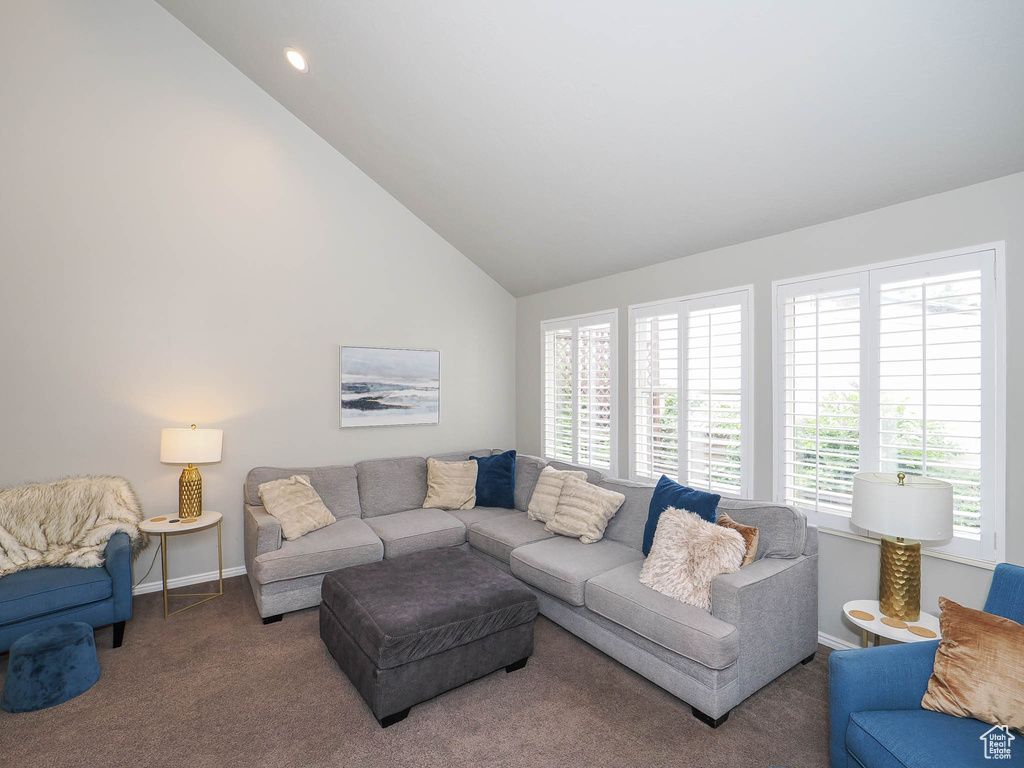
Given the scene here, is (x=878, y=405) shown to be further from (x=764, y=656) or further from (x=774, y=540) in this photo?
(x=764, y=656)

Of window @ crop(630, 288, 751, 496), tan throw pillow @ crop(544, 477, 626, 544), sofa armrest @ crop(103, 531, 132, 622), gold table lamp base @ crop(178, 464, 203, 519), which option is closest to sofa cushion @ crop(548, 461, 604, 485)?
tan throw pillow @ crop(544, 477, 626, 544)

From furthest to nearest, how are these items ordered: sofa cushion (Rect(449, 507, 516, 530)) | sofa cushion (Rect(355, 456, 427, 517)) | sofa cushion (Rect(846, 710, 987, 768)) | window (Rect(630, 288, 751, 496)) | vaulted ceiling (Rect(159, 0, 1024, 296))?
sofa cushion (Rect(355, 456, 427, 517)), sofa cushion (Rect(449, 507, 516, 530)), window (Rect(630, 288, 751, 496)), vaulted ceiling (Rect(159, 0, 1024, 296)), sofa cushion (Rect(846, 710, 987, 768))

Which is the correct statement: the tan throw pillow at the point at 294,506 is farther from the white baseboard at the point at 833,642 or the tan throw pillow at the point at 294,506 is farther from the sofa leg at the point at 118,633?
the white baseboard at the point at 833,642

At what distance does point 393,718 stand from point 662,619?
1.30 meters

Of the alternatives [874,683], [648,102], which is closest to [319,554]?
[874,683]

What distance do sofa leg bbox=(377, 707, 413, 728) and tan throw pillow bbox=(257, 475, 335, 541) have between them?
1.57 metres

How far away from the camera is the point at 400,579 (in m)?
2.76

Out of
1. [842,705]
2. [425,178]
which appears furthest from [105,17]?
[842,705]

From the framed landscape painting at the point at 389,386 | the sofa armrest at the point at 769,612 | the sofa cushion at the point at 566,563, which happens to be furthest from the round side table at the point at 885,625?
the framed landscape painting at the point at 389,386

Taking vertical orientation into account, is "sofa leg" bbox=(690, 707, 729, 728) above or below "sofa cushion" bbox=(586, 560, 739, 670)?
below

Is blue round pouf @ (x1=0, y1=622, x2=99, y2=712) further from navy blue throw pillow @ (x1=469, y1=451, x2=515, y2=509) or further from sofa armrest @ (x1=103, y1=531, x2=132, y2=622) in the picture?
navy blue throw pillow @ (x1=469, y1=451, x2=515, y2=509)

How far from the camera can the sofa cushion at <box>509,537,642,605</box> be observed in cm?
280

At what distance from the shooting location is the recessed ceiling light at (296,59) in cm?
332

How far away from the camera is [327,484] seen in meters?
3.96
